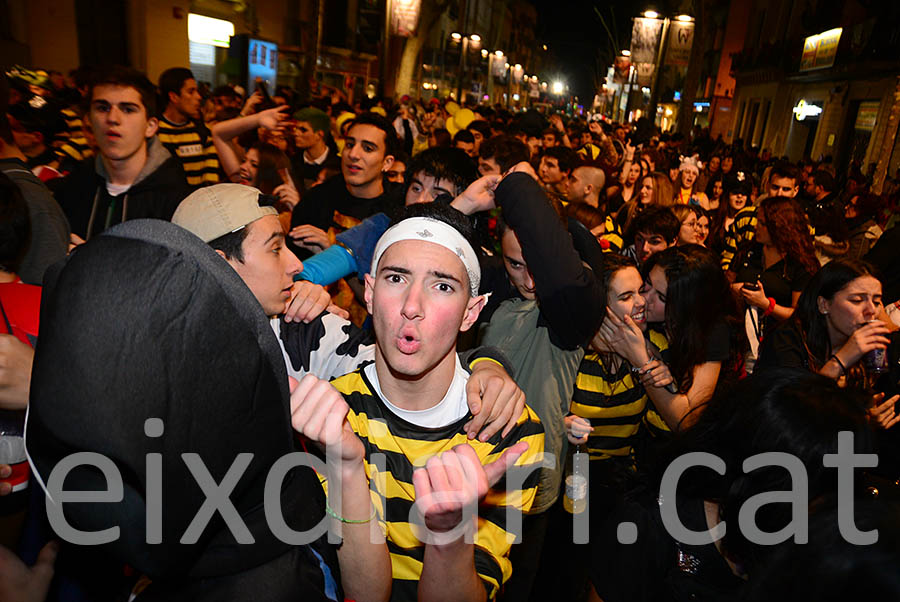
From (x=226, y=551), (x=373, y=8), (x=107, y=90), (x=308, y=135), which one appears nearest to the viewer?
(x=226, y=551)

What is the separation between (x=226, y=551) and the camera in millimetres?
1047

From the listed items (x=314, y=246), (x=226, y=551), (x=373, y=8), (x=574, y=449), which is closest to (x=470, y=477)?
(x=226, y=551)

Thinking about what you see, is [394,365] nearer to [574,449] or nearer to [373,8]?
[574,449]

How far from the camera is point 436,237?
1.88 m

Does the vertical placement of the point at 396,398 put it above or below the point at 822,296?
below

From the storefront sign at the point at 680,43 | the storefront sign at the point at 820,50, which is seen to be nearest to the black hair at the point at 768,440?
the storefront sign at the point at 680,43

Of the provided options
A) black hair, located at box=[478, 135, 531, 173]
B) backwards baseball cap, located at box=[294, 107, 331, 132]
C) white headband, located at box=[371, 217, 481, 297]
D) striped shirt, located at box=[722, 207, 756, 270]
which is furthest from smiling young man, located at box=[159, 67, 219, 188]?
striped shirt, located at box=[722, 207, 756, 270]

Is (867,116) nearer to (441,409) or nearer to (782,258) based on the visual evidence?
(782,258)

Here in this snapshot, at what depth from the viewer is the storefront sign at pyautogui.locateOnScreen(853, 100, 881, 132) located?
17.3 metres

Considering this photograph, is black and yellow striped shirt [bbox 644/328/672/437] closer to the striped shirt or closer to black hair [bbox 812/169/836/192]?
the striped shirt

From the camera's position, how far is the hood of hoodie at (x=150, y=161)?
12.2 feet

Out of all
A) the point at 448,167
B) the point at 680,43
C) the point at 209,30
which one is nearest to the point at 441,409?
the point at 448,167

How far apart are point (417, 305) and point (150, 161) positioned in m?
2.94

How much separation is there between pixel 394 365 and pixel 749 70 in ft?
122
